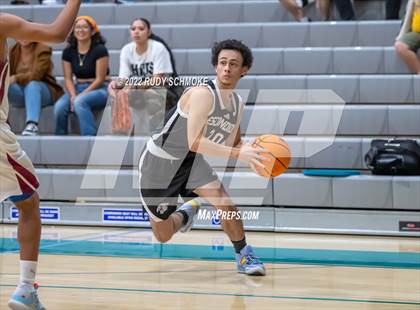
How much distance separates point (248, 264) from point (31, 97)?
3244 millimetres

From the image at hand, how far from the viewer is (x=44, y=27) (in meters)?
2.98

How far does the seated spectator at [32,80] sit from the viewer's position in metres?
6.79

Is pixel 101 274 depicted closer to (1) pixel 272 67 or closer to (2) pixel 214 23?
(1) pixel 272 67

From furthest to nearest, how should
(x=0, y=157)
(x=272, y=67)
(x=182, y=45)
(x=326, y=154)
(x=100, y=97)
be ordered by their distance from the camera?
(x=182, y=45), (x=272, y=67), (x=100, y=97), (x=326, y=154), (x=0, y=157)

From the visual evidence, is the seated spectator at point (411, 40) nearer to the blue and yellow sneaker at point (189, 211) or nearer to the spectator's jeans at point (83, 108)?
the spectator's jeans at point (83, 108)

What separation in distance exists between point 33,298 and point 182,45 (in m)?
4.88

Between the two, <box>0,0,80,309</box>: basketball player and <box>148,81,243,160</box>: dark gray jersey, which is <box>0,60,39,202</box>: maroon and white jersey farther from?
<box>148,81,243,160</box>: dark gray jersey

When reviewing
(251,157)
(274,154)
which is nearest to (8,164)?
(251,157)

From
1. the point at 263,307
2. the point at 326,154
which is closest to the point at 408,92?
the point at 326,154

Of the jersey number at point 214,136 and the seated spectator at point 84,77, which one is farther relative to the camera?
the seated spectator at point 84,77

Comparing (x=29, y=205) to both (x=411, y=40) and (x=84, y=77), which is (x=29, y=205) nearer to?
(x=84, y=77)

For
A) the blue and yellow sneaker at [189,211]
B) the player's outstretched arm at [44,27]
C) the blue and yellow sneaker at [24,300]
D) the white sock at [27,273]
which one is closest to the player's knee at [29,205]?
the white sock at [27,273]

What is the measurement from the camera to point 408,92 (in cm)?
662

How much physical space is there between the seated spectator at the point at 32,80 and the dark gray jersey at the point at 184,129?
262cm
